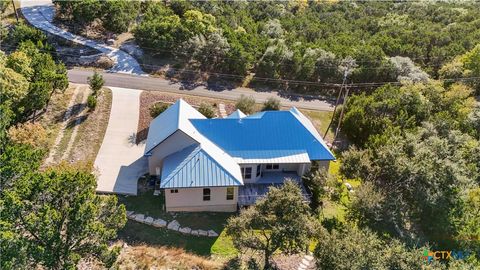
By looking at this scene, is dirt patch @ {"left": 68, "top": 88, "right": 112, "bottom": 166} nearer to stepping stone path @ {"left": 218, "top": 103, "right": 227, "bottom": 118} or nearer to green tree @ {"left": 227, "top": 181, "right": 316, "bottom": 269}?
stepping stone path @ {"left": 218, "top": 103, "right": 227, "bottom": 118}

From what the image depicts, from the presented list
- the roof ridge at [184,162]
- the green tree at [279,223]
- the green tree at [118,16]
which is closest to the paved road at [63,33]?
the green tree at [118,16]

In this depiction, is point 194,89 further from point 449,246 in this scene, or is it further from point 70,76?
point 449,246

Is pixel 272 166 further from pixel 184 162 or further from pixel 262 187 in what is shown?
pixel 184 162

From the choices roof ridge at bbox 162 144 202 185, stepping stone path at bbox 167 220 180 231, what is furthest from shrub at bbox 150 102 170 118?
stepping stone path at bbox 167 220 180 231

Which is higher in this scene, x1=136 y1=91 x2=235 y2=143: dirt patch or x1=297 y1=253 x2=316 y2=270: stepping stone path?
x1=136 y1=91 x2=235 y2=143: dirt patch

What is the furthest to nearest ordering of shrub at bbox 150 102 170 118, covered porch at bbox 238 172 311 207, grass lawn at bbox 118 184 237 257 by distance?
1. shrub at bbox 150 102 170 118
2. covered porch at bbox 238 172 311 207
3. grass lawn at bbox 118 184 237 257

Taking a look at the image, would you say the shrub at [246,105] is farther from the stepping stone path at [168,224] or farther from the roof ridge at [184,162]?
the stepping stone path at [168,224]

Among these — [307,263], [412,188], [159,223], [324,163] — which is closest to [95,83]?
[159,223]
